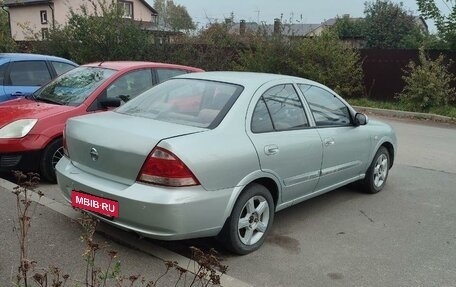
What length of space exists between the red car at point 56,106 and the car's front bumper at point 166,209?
208 cm

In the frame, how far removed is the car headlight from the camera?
18.0 ft

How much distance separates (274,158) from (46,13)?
43.9m

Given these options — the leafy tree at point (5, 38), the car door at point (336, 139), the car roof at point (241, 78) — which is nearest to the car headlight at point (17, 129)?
the car roof at point (241, 78)

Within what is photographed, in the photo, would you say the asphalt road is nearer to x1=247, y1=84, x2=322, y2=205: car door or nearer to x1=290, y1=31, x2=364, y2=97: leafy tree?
x1=247, y1=84, x2=322, y2=205: car door

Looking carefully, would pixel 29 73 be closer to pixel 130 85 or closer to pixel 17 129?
pixel 130 85

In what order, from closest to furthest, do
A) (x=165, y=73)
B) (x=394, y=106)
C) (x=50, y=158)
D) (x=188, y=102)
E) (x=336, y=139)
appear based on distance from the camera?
(x=188, y=102)
(x=336, y=139)
(x=50, y=158)
(x=165, y=73)
(x=394, y=106)

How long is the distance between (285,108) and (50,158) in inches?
114

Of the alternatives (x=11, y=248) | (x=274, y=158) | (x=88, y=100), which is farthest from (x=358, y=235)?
(x=88, y=100)

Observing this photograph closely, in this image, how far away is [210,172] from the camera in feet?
12.0

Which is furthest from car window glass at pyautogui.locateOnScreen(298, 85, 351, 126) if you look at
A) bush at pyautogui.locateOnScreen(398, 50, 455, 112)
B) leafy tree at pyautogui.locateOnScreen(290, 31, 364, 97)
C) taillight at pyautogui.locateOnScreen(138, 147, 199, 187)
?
leafy tree at pyautogui.locateOnScreen(290, 31, 364, 97)

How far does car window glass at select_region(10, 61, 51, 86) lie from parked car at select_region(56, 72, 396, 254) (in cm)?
432

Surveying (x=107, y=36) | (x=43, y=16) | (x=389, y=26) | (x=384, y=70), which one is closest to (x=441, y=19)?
(x=384, y=70)

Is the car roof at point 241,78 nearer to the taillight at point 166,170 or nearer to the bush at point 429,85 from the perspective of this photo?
the taillight at point 166,170

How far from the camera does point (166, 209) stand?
137 inches
